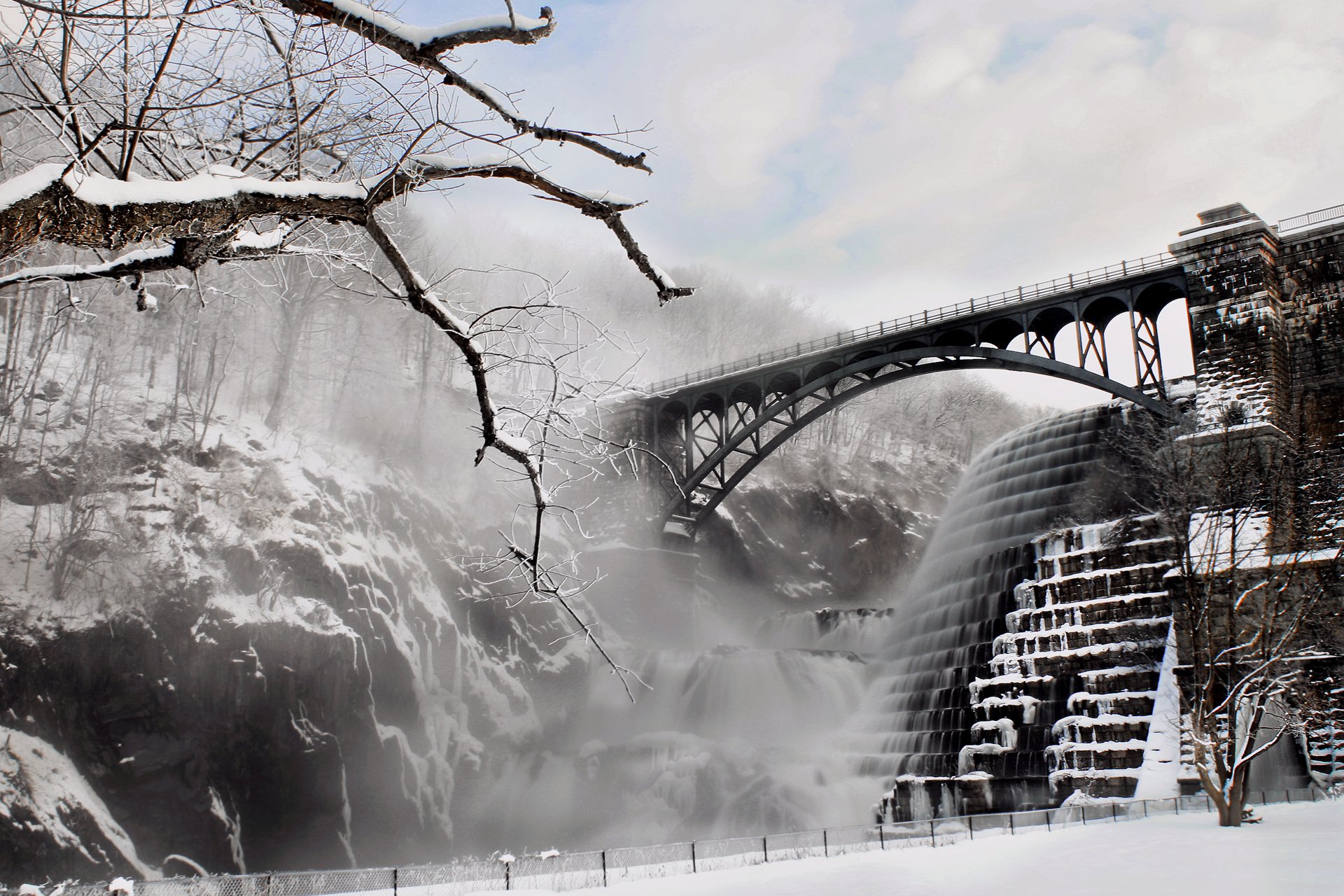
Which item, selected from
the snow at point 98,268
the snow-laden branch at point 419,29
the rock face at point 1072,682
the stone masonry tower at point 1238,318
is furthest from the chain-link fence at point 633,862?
the stone masonry tower at point 1238,318

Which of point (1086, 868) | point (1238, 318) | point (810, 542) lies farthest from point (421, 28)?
point (810, 542)

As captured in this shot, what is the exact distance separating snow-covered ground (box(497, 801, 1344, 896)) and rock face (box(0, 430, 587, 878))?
63.4 feet

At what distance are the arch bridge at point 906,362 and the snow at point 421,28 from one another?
65.2ft

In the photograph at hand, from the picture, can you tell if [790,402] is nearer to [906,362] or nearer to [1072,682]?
[906,362]

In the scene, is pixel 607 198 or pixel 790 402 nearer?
pixel 607 198

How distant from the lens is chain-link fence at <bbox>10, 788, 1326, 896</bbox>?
9.83m

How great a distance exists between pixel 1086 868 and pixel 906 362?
25818 millimetres

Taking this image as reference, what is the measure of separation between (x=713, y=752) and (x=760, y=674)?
361 centimetres

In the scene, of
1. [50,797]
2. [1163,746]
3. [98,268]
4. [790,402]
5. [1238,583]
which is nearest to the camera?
[98,268]

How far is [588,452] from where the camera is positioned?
383cm

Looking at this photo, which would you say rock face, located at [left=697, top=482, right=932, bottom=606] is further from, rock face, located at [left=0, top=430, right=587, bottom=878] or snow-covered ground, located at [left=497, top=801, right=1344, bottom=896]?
snow-covered ground, located at [left=497, top=801, right=1344, bottom=896]

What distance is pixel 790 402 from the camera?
34844mm

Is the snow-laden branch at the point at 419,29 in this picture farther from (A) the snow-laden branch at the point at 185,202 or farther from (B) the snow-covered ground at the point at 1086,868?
(B) the snow-covered ground at the point at 1086,868

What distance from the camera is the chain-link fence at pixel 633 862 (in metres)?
9.83
